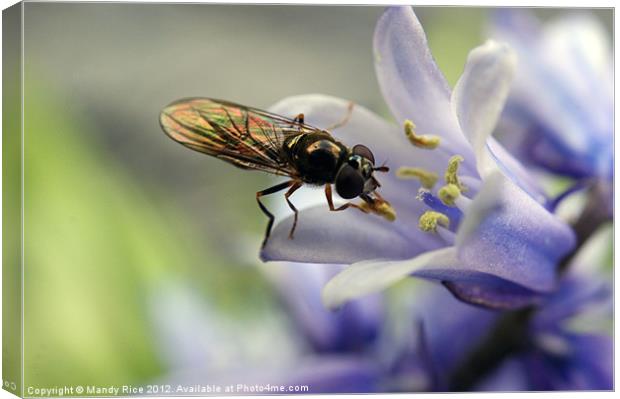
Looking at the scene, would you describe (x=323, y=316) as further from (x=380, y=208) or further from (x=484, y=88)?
(x=484, y=88)

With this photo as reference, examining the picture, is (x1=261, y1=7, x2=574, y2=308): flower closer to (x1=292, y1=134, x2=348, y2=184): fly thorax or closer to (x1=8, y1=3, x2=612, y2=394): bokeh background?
(x1=292, y1=134, x2=348, y2=184): fly thorax

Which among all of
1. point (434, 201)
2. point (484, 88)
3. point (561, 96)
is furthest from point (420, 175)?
point (561, 96)

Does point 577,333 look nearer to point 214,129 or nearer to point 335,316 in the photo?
point 335,316

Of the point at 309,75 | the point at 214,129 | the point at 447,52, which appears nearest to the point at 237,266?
the point at 309,75

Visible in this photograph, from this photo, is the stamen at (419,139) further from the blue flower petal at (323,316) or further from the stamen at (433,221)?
the blue flower petal at (323,316)

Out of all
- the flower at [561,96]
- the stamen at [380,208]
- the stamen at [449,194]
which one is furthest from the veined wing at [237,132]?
the flower at [561,96]

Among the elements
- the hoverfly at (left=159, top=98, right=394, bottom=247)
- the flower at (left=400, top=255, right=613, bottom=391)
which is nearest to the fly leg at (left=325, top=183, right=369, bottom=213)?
the hoverfly at (left=159, top=98, right=394, bottom=247)
